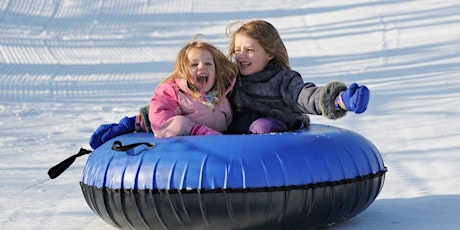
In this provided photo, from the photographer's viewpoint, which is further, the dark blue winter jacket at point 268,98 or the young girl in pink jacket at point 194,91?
the dark blue winter jacket at point 268,98

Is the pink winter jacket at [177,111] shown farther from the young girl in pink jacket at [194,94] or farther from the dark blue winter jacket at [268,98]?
the dark blue winter jacket at [268,98]

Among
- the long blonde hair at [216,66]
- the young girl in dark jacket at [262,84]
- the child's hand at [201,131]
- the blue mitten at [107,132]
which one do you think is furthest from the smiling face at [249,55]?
the blue mitten at [107,132]

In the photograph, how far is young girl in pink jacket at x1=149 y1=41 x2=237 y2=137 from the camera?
4062 millimetres

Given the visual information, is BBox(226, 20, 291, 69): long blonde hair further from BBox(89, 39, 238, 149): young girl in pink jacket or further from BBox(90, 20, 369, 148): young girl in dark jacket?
BBox(89, 39, 238, 149): young girl in pink jacket

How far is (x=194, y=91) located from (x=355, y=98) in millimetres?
779

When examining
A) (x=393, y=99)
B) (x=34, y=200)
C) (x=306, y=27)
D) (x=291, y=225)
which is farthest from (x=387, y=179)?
(x=306, y=27)

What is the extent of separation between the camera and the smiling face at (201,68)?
161 inches

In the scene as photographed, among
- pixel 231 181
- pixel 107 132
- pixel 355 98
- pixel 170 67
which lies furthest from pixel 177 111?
pixel 170 67

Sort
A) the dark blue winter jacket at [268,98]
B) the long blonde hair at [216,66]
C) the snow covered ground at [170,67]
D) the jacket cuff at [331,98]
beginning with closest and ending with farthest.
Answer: the jacket cuff at [331,98] < the long blonde hair at [216,66] < the dark blue winter jacket at [268,98] < the snow covered ground at [170,67]

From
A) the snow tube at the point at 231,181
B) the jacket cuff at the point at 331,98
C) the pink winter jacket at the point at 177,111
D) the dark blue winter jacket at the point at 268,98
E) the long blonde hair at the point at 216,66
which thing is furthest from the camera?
the dark blue winter jacket at the point at 268,98

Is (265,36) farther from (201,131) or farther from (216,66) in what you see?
(201,131)

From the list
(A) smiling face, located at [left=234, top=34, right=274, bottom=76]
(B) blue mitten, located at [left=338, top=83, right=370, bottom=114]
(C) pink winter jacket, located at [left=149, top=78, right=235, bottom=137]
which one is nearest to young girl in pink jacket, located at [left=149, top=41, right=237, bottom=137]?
(C) pink winter jacket, located at [left=149, top=78, right=235, bottom=137]

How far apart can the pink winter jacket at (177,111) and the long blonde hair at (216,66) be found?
33mm

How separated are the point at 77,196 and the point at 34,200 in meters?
0.22
